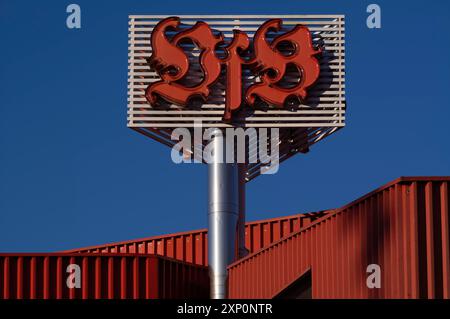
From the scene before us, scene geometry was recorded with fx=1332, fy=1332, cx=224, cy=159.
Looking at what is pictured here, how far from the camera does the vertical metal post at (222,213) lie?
117 ft

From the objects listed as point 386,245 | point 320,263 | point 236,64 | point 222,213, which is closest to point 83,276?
point 320,263

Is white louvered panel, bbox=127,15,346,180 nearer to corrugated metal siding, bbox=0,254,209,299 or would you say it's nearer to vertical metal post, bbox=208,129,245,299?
vertical metal post, bbox=208,129,245,299

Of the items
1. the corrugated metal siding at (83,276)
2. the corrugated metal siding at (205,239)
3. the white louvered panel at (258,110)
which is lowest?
the corrugated metal siding at (83,276)

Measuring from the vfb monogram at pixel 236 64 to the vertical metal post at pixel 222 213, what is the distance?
1258 millimetres

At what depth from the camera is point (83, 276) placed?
2961cm

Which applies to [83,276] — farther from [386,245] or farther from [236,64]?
[236,64]

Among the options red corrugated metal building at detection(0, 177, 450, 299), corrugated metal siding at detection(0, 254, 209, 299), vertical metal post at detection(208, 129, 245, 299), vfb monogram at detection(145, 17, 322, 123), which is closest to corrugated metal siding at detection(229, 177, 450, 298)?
red corrugated metal building at detection(0, 177, 450, 299)

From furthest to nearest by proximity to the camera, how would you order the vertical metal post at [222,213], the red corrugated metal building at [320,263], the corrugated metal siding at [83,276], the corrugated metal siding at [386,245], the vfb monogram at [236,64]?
the vfb monogram at [236,64] → the vertical metal post at [222,213] → the corrugated metal siding at [83,276] → the red corrugated metal building at [320,263] → the corrugated metal siding at [386,245]

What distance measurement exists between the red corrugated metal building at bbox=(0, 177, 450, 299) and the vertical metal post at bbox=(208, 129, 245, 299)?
0.48 meters

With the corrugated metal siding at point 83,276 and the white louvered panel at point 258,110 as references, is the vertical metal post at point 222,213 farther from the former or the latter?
the corrugated metal siding at point 83,276

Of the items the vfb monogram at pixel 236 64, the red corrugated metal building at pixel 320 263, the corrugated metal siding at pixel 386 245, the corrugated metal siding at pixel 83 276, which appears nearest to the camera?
the corrugated metal siding at pixel 386 245

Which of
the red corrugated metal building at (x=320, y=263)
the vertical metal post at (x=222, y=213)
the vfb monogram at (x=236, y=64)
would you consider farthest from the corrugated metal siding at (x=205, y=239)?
the vfb monogram at (x=236, y=64)

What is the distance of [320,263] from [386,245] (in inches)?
162

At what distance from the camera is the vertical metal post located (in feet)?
117
